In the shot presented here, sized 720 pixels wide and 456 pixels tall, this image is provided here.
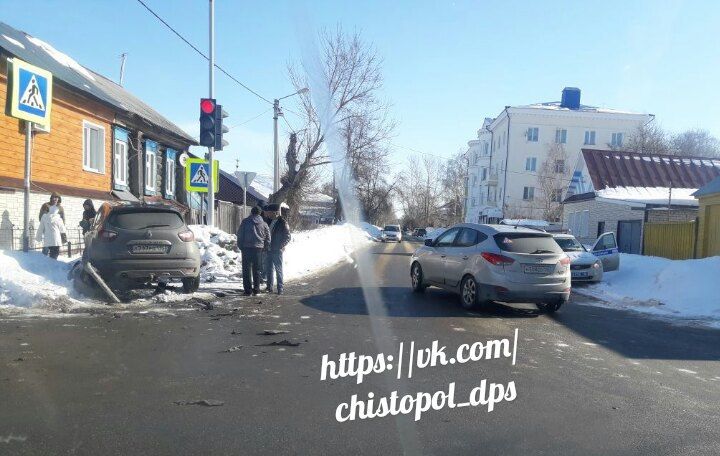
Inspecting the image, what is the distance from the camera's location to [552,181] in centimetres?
4750

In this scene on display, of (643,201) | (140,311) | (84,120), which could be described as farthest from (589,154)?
(140,311)

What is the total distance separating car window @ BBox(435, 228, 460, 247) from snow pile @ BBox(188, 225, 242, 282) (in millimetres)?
4714

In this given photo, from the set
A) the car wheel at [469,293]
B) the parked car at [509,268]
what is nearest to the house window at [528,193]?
the parked car at [509,268]

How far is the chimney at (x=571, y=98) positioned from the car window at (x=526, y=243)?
4913 centimetres

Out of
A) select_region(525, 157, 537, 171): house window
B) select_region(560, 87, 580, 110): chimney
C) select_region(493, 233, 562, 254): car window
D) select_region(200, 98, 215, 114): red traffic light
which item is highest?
select_region(560, 87, 580, 110): chimney

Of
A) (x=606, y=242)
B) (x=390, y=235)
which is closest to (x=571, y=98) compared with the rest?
(x=390, y=235)

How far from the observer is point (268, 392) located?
4.90 m

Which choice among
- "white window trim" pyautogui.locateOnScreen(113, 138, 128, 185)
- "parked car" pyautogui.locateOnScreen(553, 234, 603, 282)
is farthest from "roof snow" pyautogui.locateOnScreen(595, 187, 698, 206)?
"white window trim" pyautogui.locateOnScreen(113, 138, 128, 185)

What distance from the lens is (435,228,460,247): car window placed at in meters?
11.2

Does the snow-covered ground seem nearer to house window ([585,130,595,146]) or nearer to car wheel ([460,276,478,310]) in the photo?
car wheel ([460,276,478,310])

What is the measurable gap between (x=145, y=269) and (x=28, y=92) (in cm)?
388

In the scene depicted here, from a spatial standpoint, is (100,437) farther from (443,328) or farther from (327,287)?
(327,287)

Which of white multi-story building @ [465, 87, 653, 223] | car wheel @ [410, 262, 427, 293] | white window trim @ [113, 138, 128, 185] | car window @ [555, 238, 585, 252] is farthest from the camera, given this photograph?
white multi-story building @ [465, 87, 653, 223]

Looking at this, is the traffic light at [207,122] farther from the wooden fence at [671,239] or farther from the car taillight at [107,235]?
the wooden fence at [671,239]
